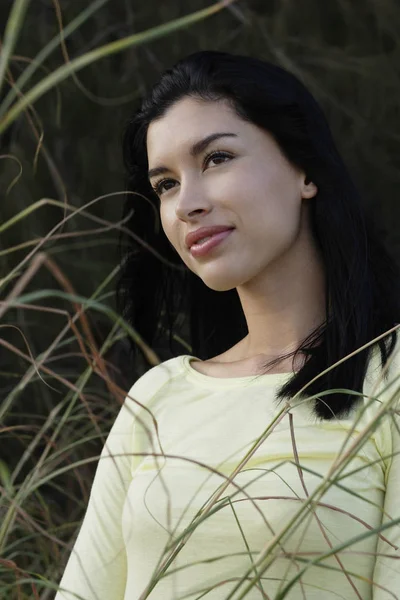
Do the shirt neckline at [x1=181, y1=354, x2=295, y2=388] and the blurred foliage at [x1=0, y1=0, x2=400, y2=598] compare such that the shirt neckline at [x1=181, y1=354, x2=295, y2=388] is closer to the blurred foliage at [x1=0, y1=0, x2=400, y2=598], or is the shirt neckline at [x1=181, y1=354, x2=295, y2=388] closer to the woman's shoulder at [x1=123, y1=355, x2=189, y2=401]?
the woman's shoulder at [x1=123, y1=355, x2=189, y2=401]

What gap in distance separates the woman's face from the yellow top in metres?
0.15

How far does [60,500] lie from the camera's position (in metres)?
2.08

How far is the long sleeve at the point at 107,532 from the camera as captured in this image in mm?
1230

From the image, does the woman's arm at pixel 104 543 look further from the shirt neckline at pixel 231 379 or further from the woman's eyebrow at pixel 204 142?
the woman's eyebrow at pixel 204 142

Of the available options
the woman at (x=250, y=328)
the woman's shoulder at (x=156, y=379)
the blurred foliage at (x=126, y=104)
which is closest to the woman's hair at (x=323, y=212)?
the woman at (x=250, y=328)

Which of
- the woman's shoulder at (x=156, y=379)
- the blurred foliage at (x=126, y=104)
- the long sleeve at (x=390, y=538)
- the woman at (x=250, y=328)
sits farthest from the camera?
the blurred foliage at (x=126, y=104)

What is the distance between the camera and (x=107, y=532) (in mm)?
1258

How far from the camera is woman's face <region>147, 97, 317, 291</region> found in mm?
1190

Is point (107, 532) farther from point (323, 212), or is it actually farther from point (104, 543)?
point (323, 212)

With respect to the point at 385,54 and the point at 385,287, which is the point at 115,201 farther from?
the point at 385,287

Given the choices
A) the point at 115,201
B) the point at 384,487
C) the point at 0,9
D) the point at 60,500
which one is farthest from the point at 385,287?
the point at 0,9

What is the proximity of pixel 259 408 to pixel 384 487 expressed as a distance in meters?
0.18

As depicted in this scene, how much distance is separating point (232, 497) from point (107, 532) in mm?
313

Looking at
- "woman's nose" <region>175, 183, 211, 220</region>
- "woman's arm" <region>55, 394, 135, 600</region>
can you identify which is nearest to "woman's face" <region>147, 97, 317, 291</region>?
"woman's nose" <region>175, 183, 211, 220</region>
